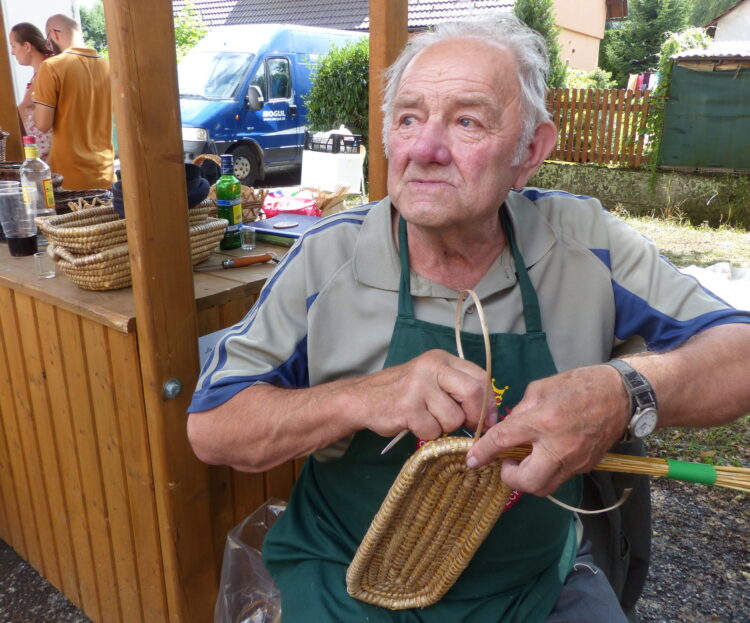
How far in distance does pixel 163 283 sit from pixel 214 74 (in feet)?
34.9

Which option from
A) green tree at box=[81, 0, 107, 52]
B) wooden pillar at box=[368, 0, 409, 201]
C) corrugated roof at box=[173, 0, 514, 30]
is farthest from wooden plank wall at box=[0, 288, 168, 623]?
green tree at box=[81, 0, 107, 52]

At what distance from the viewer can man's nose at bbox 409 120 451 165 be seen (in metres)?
1.40

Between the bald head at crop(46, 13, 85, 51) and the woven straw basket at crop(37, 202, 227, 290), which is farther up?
the bald head at crop(46, 13, 85, 51)

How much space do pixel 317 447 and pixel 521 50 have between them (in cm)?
97

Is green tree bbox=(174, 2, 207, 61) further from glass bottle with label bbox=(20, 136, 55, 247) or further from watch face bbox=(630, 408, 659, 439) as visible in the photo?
watch face bbox=(630, 408, 659, 439)

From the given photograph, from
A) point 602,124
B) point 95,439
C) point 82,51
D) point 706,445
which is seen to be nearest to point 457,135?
point 95,439

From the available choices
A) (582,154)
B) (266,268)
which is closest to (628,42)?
(582,154)

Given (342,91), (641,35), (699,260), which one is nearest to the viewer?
(699,260)

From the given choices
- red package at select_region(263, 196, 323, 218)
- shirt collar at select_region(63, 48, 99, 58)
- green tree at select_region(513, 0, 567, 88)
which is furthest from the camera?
green tree at select_region(513, 0, 567, 88)

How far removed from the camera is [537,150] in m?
1.58

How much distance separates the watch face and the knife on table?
4.45 feet

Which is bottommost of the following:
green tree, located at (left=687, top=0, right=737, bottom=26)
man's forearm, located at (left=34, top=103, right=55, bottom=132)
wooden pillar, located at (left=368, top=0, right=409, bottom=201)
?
man's forearm, located at (left=34, top=103, right=55, bottom=132)

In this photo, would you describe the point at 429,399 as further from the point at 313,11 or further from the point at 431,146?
the point at 313,11

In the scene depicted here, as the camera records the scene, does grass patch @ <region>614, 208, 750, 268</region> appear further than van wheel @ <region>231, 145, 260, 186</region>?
No
